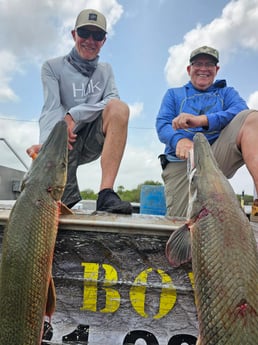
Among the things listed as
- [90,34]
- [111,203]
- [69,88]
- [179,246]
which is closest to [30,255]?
[179,246]

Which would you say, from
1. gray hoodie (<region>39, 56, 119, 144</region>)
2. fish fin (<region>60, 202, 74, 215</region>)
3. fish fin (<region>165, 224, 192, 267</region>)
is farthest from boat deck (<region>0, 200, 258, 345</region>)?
gray hoodie (<region>39, 56, 119, 144</region>)

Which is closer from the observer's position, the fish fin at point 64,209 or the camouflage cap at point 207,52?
the fish fin at point 64,209

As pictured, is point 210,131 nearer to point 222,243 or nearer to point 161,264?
point 161,264

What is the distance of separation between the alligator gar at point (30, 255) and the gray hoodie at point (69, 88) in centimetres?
136

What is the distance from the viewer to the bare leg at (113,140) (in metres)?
2.55

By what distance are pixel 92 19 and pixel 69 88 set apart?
609 mm

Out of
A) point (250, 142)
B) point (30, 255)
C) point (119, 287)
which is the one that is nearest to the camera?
point (30, 255)

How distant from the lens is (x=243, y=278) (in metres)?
1.23

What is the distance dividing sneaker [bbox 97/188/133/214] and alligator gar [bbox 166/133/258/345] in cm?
68

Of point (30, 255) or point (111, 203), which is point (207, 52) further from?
point (30, 255)

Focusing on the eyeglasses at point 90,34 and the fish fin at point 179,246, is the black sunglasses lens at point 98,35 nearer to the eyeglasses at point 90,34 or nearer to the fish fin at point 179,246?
the eyeglasses at point 90,34

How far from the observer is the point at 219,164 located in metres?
3.01

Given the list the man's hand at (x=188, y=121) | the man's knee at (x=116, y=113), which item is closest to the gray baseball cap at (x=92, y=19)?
the man's knee at (x=116, y=113)

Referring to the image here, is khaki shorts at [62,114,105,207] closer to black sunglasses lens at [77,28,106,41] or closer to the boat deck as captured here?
black sunglasses lens at [77,28,106,41]
